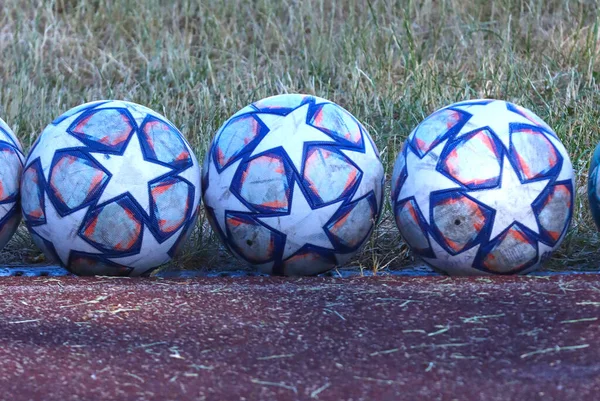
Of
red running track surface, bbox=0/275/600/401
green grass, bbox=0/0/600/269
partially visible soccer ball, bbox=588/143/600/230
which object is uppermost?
green grass, bbox=0/0/600/269

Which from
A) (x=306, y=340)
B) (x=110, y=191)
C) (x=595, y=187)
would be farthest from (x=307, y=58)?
(x=306, y=340)

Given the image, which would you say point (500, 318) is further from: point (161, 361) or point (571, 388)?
point (161, 361)

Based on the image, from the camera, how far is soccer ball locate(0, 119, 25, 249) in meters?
4.71

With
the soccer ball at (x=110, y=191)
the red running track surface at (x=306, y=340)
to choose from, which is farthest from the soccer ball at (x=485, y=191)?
the soccer ball at (x=110, y=191)

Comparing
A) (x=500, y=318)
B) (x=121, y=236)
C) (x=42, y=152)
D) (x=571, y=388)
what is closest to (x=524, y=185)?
(x=500, y=318)

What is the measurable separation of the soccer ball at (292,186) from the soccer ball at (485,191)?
0.23 m

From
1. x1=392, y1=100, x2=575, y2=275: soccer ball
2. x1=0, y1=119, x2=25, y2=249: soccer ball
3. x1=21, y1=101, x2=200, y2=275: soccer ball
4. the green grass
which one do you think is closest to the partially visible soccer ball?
x1=392, y1=100, x2=575, y2=275: soccer ball

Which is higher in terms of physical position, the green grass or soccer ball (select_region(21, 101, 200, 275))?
the green grass

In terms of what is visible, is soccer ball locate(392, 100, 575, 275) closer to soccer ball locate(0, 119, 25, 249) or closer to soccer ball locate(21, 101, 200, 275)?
soccer ball locate(21, 101, 200, 275)

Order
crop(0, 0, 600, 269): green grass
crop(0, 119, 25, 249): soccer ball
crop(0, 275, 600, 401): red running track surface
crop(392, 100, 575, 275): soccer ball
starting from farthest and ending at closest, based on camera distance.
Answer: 1. crop(0, 0, 600, 269): green grass
2. crop(0, 119, 25, 249): soccer ball
3. crop(392, 100, 575, 275): soccer ball
4. crop(0, 275, 600, 401): red running track surface

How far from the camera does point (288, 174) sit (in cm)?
447

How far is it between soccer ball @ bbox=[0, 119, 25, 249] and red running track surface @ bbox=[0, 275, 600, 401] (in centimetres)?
49

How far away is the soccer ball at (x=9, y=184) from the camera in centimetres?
471

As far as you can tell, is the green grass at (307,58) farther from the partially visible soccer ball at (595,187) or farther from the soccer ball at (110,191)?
the soccer ball at (110,191)
